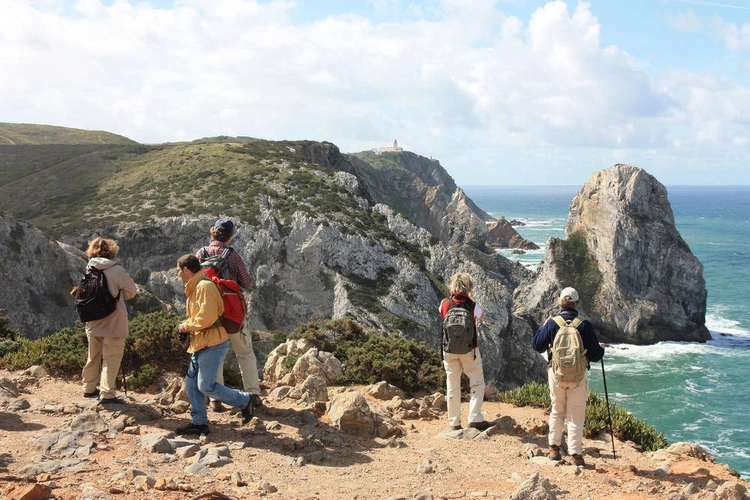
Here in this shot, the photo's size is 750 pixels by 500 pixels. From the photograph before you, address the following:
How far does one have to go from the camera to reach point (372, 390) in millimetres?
10273

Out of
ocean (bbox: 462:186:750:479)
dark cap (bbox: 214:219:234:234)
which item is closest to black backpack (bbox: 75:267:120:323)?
dark cap (bbox: 214:219:234:234)

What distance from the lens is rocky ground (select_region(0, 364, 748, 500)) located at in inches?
222

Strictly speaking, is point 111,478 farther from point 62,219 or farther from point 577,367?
point 62,219

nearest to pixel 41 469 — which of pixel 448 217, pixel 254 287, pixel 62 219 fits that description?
pixel 254 287

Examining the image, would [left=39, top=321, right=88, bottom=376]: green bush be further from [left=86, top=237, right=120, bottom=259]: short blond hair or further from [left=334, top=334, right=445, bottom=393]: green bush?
[left=334, top=334, right=445, bottom=393]: green bush

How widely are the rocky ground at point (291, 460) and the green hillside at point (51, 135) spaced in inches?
3723

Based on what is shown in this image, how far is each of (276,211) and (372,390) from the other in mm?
31257

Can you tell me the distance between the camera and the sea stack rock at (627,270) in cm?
6009

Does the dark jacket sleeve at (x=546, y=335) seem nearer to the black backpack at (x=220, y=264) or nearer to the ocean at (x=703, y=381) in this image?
the black backpack at (x=220, y=264)

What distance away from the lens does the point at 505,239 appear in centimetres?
11781

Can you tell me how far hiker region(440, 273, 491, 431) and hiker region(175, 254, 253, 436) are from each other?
118 inches

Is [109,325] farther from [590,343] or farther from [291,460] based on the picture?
[590,343]

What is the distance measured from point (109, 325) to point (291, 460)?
3.14 m

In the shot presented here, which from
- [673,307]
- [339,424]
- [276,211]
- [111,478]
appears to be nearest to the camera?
[111,478]
